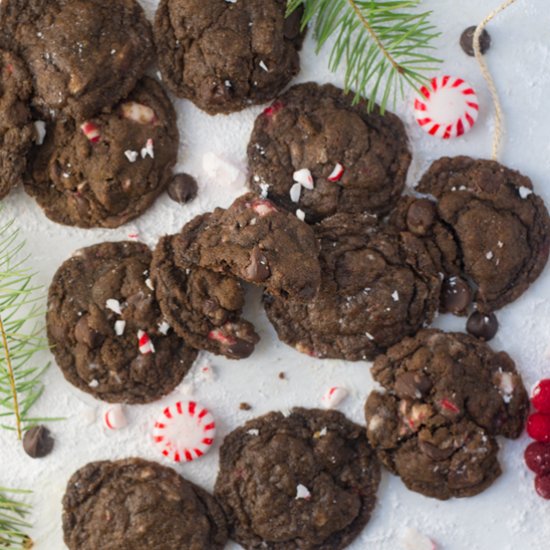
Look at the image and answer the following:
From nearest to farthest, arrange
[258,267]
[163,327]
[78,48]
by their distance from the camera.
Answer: [258,267] < [78,48] < [163,327]

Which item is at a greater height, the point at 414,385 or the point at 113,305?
the point at 414,385

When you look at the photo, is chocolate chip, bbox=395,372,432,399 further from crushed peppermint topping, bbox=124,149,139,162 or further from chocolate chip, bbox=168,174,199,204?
crushed peppermint topping, bbox=124,149,139,162

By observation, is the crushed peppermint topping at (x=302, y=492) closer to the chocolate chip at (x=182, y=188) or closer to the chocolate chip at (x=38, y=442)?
the chocolate chip at (x=38, y=442)

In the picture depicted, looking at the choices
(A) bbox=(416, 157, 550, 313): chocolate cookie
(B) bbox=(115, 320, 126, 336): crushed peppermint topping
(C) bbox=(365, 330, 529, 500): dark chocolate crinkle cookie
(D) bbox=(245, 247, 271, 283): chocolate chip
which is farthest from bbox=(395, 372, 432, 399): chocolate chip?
(B) bbox=(115, 320, 126, 336): crushed peppermint topping

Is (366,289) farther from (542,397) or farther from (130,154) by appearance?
(130,154)

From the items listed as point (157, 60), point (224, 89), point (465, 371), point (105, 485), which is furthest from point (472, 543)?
point (157, 60)

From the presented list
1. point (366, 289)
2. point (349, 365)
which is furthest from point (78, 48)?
point (349, 365)

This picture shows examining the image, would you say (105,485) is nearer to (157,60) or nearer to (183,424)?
(183,424)
